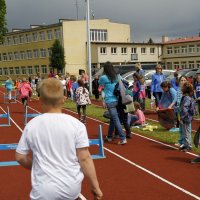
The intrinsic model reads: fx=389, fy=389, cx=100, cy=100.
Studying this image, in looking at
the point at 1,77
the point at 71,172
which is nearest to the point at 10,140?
the point at 71,172

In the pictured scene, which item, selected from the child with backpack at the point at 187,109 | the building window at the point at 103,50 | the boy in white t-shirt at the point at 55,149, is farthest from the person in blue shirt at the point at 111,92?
the building window at the point at 103,50

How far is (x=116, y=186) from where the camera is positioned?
6.48 m

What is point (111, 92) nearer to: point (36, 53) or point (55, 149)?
point (55, 149)

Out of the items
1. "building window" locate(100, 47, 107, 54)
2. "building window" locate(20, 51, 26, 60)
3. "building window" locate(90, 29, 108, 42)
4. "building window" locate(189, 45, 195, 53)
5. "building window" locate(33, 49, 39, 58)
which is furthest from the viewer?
"building window" locate(20, 51, 26, 60)

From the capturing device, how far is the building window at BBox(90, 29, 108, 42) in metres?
75.4

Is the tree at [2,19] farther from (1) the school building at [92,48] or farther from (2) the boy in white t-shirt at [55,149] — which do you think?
(2) the boy in white t-shirt at [55,149]

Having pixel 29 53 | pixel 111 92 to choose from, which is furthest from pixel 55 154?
pixel 29 53

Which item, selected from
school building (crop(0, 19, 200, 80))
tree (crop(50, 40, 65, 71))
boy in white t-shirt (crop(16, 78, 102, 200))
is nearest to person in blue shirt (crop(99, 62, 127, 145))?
boy in white t-shirt (crop(16, 78, 102, 200))

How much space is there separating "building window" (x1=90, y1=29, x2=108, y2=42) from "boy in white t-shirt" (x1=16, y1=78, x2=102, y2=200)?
72851mm

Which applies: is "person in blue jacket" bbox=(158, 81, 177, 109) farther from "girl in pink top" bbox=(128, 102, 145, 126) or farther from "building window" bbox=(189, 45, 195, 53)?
"building window" bbox=(189, 45, 195, 53)

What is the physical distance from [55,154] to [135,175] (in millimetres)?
4433

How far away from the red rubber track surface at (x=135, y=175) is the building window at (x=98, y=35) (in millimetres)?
66654

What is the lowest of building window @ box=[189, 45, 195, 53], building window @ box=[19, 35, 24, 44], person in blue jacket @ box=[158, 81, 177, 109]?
person in blue jacket @ box=[158, 81, 177, 109]

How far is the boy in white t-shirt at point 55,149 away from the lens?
2.88m
